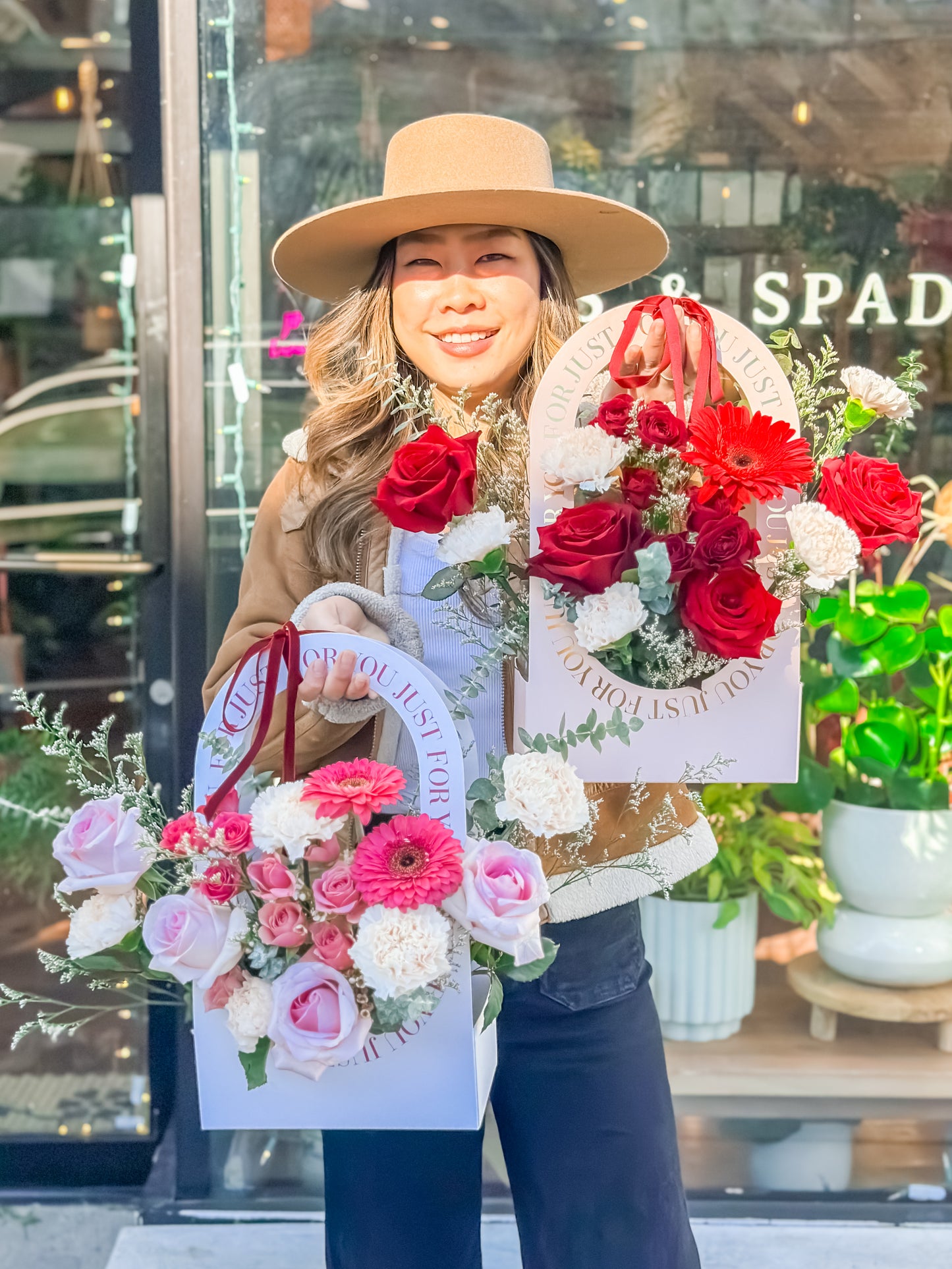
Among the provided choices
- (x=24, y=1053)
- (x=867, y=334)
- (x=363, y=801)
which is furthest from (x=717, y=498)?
(x=24, y=1053)

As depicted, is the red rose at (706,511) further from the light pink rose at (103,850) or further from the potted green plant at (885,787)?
the potted green plant at (885,787)

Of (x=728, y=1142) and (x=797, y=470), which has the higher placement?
(x=797, y=470)

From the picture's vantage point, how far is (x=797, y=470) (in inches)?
41.7

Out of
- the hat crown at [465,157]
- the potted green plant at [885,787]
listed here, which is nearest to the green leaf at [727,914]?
the potted green plant at [885,787]

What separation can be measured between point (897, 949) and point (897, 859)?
0.19m

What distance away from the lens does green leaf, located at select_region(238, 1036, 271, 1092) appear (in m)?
1.02

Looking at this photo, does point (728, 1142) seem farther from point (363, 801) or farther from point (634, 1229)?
point (363, 801)

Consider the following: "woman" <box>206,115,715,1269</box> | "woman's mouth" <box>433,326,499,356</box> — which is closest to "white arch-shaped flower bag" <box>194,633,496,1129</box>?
"woman" <box>206,115,715,1269</box>

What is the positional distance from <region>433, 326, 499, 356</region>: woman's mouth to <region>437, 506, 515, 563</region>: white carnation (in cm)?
34

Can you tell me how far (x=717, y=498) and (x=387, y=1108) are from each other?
615 millimetres

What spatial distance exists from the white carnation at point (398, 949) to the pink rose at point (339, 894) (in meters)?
0.02

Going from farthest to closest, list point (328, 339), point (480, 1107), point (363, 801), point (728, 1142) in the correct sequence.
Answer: point (728, 1142) < point (328, 339) < point (480, 1107) < point (363, 801)

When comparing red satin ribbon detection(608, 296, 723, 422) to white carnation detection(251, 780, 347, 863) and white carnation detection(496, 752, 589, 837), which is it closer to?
white carnation detection(496, 752, 589, 837)

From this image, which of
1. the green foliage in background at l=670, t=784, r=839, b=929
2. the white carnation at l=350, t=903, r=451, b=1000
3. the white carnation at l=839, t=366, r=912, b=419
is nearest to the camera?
the white carnation at l=350, t=903, r=451, b=1000
